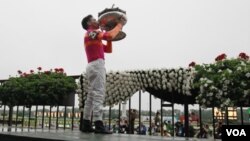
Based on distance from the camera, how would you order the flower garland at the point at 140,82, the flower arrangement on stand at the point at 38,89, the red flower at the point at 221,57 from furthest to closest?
the flower arrangement on stand at the point at 38,89 → the flower garland at the point at 140,82 → the red flower at the point at 221,57

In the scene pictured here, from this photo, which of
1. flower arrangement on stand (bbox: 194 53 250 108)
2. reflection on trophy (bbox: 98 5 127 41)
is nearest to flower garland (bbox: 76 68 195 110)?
flower arrangement on stand (bbox: 194 53 250 108)

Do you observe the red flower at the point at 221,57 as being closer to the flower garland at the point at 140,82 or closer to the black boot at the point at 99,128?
the flower garland at the point at 140,82

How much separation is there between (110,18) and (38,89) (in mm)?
2841

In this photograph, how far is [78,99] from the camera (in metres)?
7.00

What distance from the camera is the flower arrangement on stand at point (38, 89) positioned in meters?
6.87

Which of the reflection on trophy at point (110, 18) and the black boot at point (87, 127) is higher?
the reflection on trophy at point (110, 18)

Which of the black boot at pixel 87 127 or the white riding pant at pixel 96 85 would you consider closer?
the white riding pant at pixel 96 85

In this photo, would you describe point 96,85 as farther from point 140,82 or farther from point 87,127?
point 140,82

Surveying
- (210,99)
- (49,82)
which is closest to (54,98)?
(49,82)

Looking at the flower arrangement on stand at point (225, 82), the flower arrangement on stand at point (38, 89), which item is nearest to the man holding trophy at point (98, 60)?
the flower arrangement on stand at point (225, 82)

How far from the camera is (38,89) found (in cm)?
695

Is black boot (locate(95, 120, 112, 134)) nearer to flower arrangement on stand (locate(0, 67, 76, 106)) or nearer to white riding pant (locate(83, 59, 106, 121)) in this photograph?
white riding pant (locate(83, 59, 106, 121))

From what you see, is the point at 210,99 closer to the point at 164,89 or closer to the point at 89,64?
the point at 164,89

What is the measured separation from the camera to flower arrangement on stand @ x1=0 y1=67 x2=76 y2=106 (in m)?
6.87
